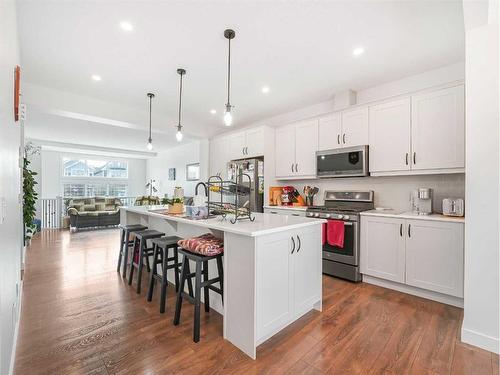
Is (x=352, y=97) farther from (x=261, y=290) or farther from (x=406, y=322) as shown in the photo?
(x=261, y=290)

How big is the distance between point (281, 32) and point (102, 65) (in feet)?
7.16

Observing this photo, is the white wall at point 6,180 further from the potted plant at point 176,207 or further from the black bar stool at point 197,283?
the potted plant at point 176,207

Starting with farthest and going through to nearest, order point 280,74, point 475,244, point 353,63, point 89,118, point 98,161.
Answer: point 98,161
point 89,118
point 280,74
point 353,63
point 475,244

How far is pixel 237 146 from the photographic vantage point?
5090mm

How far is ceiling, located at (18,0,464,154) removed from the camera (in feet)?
6.90

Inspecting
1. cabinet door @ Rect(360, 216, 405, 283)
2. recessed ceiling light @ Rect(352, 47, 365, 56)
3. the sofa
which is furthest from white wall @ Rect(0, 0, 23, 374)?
the sofa

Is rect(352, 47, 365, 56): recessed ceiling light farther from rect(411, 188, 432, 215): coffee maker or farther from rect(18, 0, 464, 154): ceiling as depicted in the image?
rect(411, 188, 432, 215): coffee maker

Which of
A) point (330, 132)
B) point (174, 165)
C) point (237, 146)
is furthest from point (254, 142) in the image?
point (174, 165)

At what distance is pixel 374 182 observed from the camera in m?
3.68

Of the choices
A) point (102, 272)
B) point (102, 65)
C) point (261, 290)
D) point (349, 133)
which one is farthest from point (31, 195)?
point (349, 133)

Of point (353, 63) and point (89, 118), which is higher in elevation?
point (353, 63)

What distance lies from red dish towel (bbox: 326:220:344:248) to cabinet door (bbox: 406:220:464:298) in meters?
0.74

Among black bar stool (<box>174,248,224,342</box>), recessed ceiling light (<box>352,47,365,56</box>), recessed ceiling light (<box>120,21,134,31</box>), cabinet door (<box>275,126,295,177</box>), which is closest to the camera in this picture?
black bar stool (<box>174,248,224,342</box>)

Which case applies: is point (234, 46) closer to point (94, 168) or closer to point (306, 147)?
point (306, 147)
